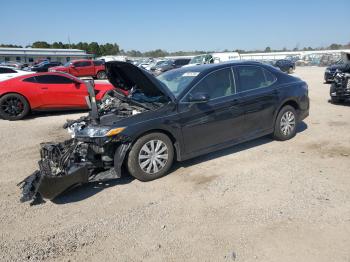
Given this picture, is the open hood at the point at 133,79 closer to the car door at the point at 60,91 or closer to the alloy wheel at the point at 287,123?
the alloy wheel at the point at 287,123

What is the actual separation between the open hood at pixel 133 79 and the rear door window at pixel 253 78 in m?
1.49

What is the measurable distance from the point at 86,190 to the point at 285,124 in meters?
4.08

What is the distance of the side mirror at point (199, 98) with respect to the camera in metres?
4.70

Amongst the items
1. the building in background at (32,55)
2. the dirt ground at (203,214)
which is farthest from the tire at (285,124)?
the building in background at (32,55)

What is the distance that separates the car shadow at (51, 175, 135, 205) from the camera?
4198 millimetres

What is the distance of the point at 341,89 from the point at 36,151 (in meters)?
9.61

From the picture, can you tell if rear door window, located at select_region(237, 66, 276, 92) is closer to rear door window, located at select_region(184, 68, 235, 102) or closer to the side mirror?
rear door window, located at select_region(184, 68, 235, 102)

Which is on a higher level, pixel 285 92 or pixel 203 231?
pixel 285 92

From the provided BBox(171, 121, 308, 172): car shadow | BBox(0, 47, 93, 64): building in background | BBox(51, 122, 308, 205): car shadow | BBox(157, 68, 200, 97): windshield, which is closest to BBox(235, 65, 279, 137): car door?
BBox(171, 121, 308, 172): car shadow

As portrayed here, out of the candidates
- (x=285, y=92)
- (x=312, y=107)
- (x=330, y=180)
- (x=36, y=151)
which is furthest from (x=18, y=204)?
(x=312, y=107)

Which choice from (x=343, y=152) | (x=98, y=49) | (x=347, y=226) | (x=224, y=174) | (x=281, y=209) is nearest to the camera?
(x=347, y=226)

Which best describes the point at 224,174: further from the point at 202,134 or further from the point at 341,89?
the point at 341,89

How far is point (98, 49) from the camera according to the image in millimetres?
94875

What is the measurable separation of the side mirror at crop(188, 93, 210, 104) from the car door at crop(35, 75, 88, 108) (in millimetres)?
6452
